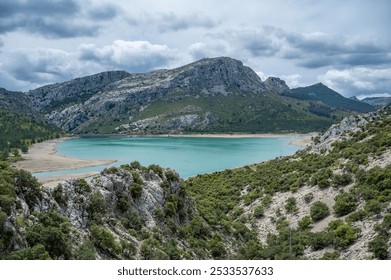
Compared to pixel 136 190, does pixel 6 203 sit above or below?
above

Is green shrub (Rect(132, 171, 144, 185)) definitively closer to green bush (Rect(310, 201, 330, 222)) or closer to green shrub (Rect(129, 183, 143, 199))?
green shrub (Rect(129, 183, 143, 199))

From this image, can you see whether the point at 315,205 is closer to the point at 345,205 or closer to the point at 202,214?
the point at 345,205

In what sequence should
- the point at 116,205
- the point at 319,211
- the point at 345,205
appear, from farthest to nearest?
1. the point at 319,211
2. the point at 345,205
3. the point at 116,205

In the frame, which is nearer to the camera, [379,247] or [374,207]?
[379,247]

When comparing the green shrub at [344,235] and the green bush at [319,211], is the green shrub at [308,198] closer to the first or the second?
the green bush at [319,211]

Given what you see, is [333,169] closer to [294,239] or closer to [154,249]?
[294,239]

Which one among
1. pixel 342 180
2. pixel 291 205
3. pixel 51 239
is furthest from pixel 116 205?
pixel 342 180
